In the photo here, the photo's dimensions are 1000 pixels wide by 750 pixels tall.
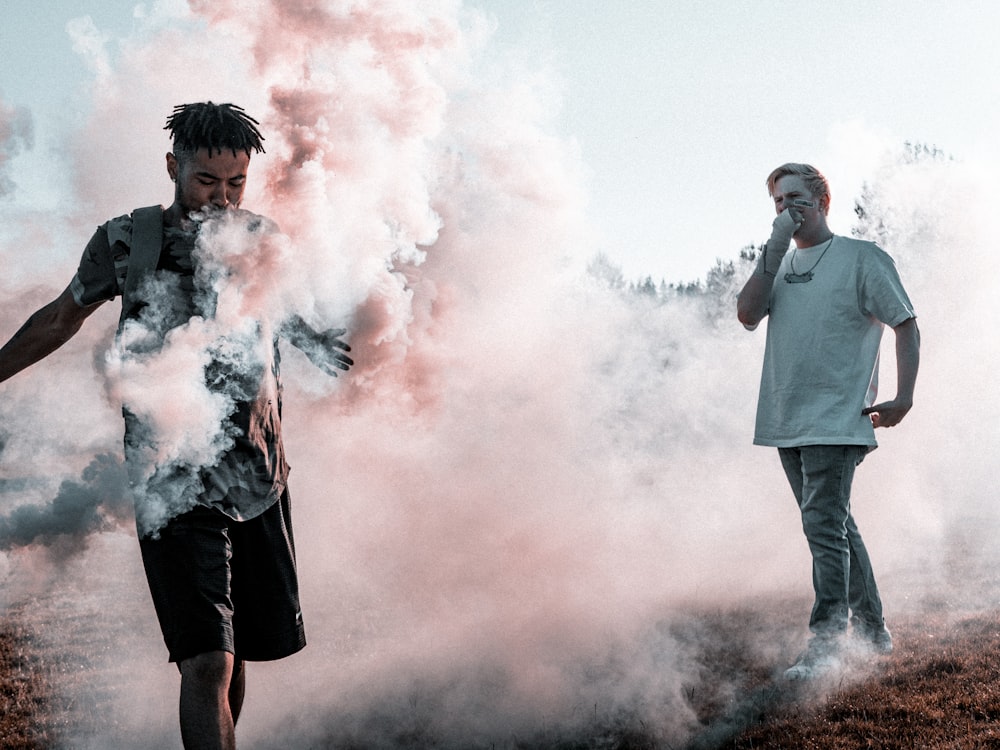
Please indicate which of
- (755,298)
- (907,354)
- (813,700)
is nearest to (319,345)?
(755,298)

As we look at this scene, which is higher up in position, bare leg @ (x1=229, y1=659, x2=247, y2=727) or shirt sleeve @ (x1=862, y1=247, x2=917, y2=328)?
shirt sleeve @ (x1=862, y1=247, x2=917, y2=328)

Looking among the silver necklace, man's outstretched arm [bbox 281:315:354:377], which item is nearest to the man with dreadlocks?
man's outstretched arm [bbox 281:315:354:377]

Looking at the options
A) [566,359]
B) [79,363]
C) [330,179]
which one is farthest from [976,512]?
[79,363]

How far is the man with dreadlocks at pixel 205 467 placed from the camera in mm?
2504

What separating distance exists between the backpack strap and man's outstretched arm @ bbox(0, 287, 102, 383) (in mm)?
199

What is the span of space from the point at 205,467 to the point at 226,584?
1.09ft

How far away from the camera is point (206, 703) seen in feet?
7.84

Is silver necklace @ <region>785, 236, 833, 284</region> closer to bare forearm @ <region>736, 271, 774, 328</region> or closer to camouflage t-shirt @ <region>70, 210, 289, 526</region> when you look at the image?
bare forearm @ <region>736, 271, 774, 328</region>

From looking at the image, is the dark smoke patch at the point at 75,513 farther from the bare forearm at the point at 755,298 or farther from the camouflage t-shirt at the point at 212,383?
the bare forearm at the point at 755,298

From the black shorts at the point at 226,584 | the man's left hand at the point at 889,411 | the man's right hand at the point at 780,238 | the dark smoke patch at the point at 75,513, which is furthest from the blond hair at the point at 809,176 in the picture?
the dark smoke patch at the point at 75,513

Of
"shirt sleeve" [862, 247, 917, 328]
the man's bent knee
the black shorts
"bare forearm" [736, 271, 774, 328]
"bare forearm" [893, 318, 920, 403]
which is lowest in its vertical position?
the man's bent knee

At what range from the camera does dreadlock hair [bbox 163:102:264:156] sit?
9.07 ft

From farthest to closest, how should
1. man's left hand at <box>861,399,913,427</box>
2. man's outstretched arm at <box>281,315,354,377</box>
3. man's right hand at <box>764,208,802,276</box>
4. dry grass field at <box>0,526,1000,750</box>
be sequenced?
man's right hand at <box>764,208,802,276</box>, man's left hand at <box>861,399,913,427</box>, dry grass field at <box>0,526,1000,750</box>, man's outstretched arm at <box>281,315,354,377</box>

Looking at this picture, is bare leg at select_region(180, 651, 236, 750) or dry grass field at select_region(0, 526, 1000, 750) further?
dry grass field at select_region(0, 526, 1000, 750)
